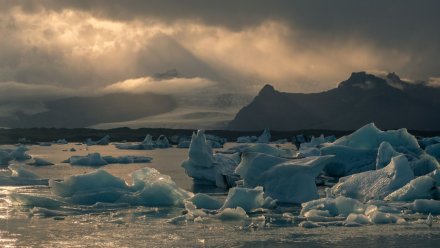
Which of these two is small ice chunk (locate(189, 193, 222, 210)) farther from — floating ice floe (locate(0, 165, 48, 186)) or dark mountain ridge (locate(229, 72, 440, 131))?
dark mountain ridge (locate(229, 72, 440, 131))

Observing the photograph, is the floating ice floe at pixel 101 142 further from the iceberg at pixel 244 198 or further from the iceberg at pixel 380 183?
the iceberg at pixel 244 198

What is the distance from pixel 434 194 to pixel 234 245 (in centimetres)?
796

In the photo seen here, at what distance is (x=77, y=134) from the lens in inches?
4331

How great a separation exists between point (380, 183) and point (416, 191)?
122 centimetres

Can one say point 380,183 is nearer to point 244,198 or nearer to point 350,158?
point 244,198

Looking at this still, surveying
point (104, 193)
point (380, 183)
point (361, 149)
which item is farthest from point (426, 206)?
point (361, 149)

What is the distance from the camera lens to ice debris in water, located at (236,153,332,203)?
59.8 feet

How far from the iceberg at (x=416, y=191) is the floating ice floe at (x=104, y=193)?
17.7 ft

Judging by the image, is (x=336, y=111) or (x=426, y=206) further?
(x=336, y=111)

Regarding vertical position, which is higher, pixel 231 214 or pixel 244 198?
pixel 244 198

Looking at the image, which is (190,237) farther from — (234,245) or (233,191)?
(233,191)

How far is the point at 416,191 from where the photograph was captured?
17734mm

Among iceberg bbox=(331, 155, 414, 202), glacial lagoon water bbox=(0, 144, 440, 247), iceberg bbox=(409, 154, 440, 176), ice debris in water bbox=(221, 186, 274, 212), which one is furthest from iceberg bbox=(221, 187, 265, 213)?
iceberg bbox=(409, 154, 440, 176)

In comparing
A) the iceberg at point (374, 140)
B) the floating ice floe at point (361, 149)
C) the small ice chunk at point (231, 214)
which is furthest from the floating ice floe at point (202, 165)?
the small ice chunk at point (231, 214)
